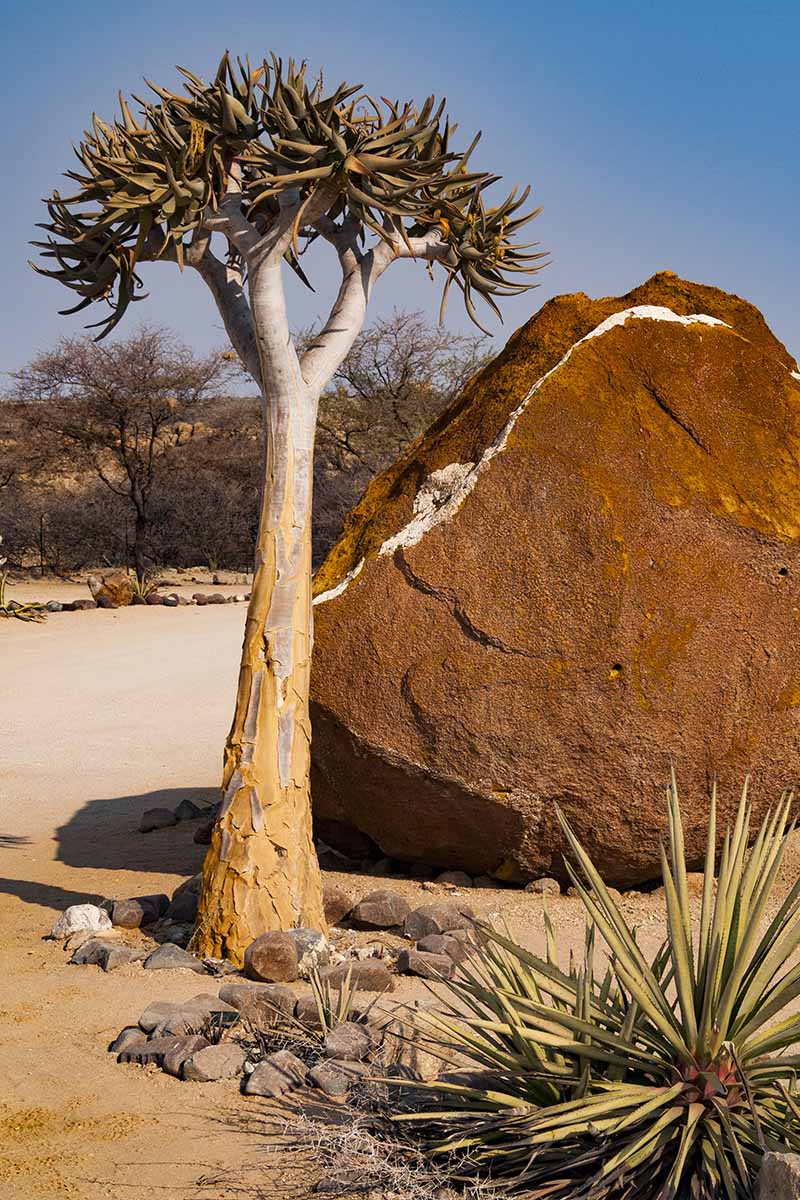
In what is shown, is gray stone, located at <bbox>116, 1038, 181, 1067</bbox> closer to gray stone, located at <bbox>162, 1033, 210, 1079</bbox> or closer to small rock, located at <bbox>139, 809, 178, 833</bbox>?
gray stone, located at <bbox>162, 1033, 210, 1079</bbox>

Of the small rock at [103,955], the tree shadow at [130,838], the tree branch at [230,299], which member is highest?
the tree branch at [230,299]

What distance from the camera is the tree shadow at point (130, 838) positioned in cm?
673

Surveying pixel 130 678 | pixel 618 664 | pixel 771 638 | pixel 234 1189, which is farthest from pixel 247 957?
pixel 130 678

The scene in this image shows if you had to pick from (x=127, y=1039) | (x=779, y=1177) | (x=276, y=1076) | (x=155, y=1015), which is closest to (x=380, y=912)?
(x=155, y=1015)

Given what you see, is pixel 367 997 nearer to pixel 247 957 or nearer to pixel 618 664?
pixel 247 957

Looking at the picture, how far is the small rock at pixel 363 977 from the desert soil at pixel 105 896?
3.5 inches

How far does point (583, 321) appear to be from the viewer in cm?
638

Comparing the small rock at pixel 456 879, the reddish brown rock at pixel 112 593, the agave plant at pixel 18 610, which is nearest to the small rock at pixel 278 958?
the small rock at pixel 456 879

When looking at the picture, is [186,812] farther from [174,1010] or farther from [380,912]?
[174,1010]

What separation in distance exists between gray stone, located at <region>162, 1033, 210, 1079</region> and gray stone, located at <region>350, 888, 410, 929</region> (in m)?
1.56

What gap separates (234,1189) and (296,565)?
2742mm

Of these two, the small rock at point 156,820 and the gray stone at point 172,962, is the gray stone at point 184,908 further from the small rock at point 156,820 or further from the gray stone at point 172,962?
the small rock at point 156,820

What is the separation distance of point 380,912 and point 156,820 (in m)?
2.64

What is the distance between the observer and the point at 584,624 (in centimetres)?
549
